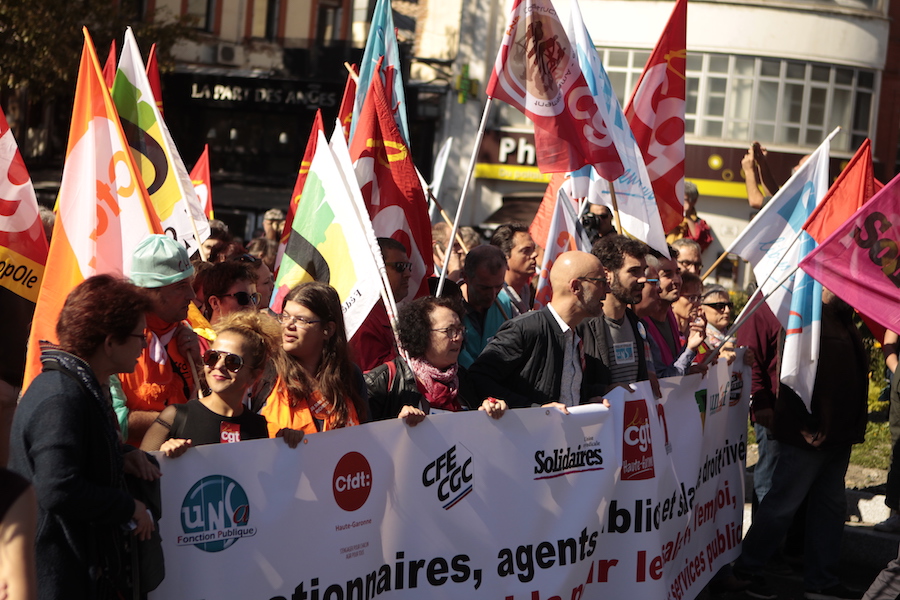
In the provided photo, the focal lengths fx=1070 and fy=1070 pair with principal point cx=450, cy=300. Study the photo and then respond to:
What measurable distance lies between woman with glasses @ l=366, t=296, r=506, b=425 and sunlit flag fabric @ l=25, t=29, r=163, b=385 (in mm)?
1212

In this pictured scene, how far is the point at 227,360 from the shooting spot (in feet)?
12.2

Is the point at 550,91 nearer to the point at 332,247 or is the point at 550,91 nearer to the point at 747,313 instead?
the point at 747,313

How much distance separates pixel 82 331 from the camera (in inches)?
123

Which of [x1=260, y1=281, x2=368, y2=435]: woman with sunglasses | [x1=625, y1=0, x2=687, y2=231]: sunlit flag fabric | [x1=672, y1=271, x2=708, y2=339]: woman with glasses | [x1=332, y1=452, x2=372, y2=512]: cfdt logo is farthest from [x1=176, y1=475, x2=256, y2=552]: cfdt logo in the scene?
[x1=625, y1=0, x2=687, y2=231]: sunlit flag fabric

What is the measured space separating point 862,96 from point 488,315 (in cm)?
2200

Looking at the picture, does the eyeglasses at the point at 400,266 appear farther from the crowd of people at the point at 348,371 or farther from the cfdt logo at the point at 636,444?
the cfdt logo at the point at 636,444

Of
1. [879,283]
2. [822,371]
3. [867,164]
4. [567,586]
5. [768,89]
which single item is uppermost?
[768,89]

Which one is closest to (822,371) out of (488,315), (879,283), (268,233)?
(879,283)

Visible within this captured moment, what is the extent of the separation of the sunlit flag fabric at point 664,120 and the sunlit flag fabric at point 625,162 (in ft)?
1.78

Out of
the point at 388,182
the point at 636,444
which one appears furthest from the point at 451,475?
the point at 388,182

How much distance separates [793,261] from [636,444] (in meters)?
1.79

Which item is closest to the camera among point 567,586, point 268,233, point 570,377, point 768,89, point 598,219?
point 567,586

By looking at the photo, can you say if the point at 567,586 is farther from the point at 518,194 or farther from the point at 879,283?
the point at 518,194

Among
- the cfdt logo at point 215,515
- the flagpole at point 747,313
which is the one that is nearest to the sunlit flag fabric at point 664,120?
the flagpole at point 747,313
